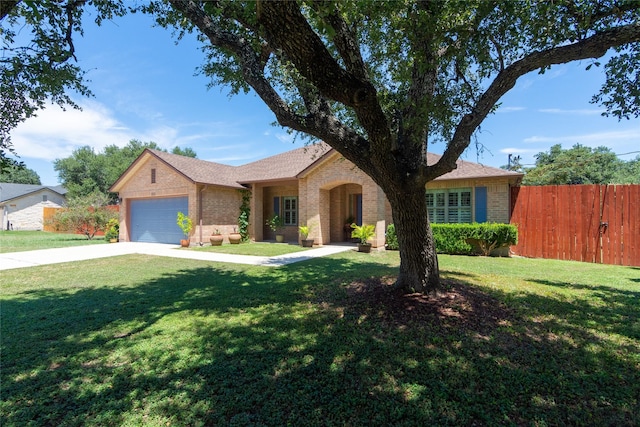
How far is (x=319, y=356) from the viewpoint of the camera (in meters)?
3.53

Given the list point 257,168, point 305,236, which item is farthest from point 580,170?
point 257,168

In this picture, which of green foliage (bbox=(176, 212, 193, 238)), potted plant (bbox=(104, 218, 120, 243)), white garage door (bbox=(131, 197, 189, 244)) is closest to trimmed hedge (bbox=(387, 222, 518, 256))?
green foliage (bbox=(176, 212, 193, 238))

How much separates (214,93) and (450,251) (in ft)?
35.2

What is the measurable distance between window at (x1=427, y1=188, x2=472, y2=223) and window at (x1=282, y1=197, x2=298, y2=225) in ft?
26.3

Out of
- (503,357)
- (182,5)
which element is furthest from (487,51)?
(182,5)

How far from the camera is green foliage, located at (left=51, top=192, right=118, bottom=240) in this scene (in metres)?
20.0

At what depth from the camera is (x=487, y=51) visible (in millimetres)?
4703

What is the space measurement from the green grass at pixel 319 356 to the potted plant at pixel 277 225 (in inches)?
417

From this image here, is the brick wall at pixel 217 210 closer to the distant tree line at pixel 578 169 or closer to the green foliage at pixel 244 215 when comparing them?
the green foliage at pixel 244 215

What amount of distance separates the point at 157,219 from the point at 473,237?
17494 millimetres

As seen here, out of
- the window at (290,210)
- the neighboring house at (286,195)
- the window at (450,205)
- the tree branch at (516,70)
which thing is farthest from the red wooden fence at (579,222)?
the window at (290,210)

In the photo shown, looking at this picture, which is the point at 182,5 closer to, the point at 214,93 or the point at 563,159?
the point at 214,93

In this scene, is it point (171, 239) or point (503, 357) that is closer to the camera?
point (503, 357)

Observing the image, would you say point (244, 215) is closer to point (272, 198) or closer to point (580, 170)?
point (272, 198)
